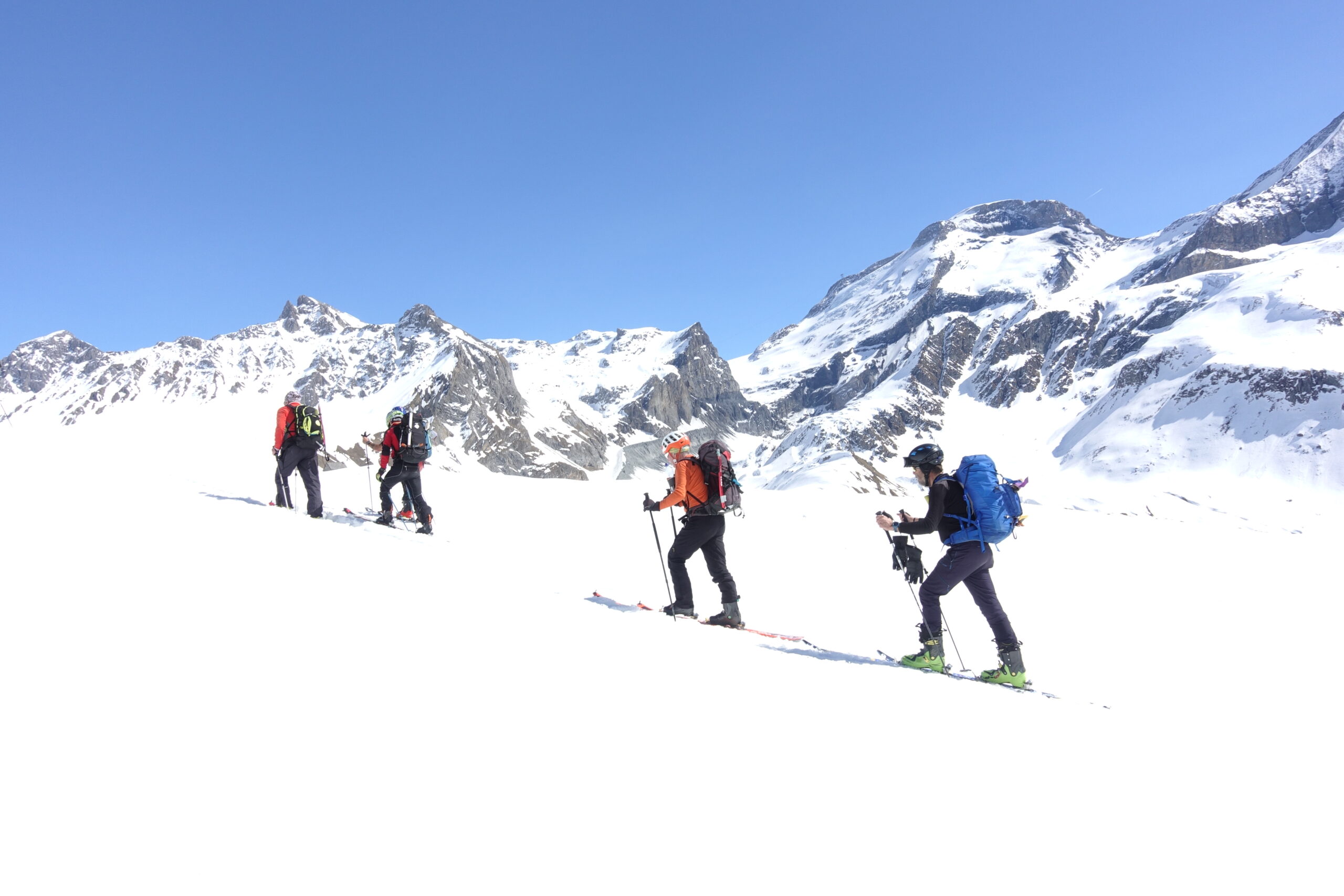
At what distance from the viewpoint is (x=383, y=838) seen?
227 centimetres

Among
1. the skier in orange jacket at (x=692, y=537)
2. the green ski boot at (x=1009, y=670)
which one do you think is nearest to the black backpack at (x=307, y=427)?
the skier in orange jacket at (x=692, y=537)

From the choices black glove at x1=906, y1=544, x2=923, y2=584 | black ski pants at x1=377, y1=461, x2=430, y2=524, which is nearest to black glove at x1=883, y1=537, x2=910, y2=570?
black glove at x1=906, y1=544, x2=923, y2=584

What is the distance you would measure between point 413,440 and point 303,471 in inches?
69.8

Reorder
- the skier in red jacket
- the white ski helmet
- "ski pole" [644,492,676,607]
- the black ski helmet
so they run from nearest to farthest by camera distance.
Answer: the black ski helmet, "ski pole" [644,492,676,607], the white ski helmet, the skier in red jacket

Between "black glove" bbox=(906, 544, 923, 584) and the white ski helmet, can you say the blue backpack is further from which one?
the white ski helmet

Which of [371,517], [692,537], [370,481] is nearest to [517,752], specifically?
[692,537]

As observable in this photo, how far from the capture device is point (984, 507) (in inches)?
246

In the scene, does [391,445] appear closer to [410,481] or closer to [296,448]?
[410,481]

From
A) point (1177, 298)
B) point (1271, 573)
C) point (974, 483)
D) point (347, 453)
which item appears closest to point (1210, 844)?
point (974, 483)

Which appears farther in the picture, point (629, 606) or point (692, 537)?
point (629, 606)

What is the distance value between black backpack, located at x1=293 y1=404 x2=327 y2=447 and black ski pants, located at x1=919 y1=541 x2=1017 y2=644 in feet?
32.1

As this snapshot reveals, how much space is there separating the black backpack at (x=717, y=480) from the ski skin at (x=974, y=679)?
232 cm

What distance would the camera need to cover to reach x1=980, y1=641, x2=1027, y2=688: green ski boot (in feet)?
20.8

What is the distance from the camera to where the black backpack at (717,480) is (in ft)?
25.5
